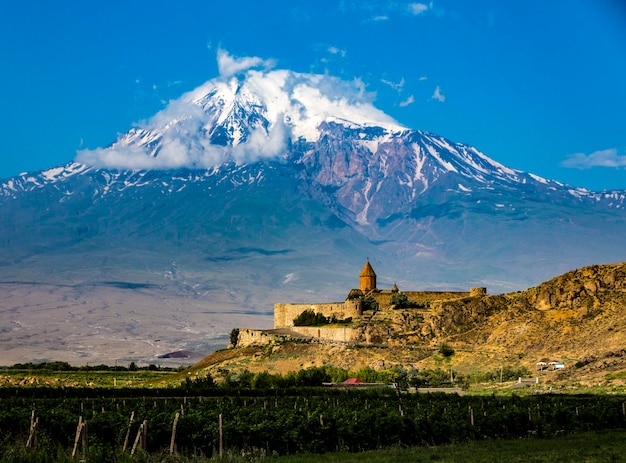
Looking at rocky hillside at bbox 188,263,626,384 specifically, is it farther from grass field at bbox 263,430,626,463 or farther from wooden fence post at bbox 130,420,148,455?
wooden fence post at bbox 130,420,148,455

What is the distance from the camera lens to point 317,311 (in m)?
86.3

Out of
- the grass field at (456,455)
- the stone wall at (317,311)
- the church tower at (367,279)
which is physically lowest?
the grass field at (456,455)

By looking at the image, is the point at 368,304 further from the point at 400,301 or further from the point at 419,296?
the point at 419,296

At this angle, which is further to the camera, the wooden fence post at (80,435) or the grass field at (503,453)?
the grass field at (503,453)

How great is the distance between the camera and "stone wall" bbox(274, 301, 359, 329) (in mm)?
82812

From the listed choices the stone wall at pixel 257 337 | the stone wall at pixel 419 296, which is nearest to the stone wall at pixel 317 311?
the stone wall at pixel 419 296

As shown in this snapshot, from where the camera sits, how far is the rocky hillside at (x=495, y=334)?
210 ft

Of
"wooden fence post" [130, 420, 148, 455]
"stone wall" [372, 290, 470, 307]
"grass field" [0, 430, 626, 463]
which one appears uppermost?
"stone wall" [372, 290, 470, 307]

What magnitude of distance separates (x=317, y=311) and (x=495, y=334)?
2001cm

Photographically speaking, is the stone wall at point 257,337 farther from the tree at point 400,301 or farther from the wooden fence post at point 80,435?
the wooden fence post at point 80,435

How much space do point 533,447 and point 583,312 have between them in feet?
140

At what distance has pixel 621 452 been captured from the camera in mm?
26438

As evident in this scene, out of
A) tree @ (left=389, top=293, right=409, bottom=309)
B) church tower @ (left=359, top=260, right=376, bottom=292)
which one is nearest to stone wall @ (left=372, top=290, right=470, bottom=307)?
tree @ (left=389, top=293, right=409, bottom=309)

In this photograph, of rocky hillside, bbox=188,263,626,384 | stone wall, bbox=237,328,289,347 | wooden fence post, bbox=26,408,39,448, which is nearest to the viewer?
wooden fence post, bbox=26,408,39,448
